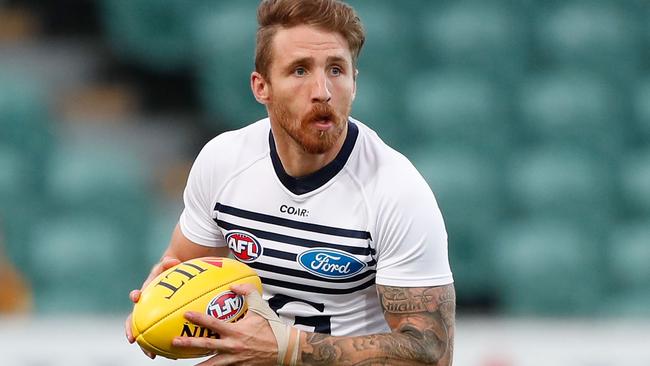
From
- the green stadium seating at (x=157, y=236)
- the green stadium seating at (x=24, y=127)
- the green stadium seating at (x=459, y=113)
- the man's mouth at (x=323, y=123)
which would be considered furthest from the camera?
the green stadium seating at (x=24, y=127)

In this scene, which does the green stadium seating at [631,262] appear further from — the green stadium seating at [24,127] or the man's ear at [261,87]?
the man's ear at [261,87]

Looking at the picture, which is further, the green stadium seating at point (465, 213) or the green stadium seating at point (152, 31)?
the green stadium seating at point (152, 31)

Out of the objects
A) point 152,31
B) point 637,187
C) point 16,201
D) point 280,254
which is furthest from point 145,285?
point 152,31

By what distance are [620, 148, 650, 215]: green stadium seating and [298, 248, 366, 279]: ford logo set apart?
3.47m

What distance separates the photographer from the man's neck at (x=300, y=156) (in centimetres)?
300

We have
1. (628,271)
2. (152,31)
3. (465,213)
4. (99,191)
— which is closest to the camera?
(628,271)

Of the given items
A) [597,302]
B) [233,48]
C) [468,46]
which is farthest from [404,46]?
[597,302]

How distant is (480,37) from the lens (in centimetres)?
641

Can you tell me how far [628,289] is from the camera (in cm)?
575

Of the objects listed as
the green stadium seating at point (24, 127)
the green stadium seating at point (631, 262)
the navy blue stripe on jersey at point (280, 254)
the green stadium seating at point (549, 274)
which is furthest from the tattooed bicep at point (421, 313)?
the green stadium seating at point (24, 127)

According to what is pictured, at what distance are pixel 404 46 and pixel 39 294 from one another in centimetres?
247

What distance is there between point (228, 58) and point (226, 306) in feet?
12.4

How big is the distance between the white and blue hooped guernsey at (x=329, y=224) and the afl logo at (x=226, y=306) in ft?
0.70

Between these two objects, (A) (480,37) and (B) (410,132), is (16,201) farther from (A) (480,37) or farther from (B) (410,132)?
(A) (480,37)
